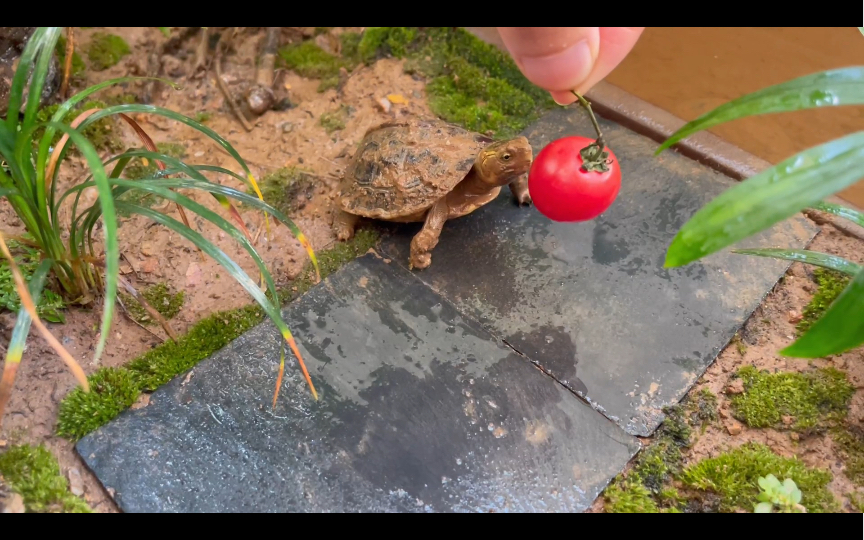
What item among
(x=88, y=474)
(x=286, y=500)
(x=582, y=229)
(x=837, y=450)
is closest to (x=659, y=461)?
(x=837, y=450)

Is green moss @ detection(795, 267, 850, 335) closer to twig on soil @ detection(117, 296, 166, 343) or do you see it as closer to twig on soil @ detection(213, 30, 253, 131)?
twig on soil @ detection(117, 296, 166, 343)

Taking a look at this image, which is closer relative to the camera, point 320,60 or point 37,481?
point 37,481

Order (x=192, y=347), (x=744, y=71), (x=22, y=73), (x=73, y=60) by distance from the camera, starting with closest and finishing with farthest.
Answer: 1. (x=22, y=73)
2. (x=192, y=347)
3. (x=73, y=60)
4. (x=744, y=71)

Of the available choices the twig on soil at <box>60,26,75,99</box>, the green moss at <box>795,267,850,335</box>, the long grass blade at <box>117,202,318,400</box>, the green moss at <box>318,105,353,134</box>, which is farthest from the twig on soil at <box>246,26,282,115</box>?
the green moss at <box>795,267,850,335</box>

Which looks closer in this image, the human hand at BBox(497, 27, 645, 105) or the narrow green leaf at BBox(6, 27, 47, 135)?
the human hand at BBox(497, 27, 645, 105)

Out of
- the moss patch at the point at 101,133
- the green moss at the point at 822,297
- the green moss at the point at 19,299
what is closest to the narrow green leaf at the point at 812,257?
the green moss at the point at 822,297

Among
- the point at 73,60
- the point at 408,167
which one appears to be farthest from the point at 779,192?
the point at 73,60

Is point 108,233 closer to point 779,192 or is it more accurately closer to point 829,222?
point 779,192
